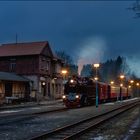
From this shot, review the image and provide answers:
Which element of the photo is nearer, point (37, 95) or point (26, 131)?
point (26, 131)

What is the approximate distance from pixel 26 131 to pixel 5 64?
1924 inches

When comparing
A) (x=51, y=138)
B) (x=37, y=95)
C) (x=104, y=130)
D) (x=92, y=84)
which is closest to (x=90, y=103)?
(x=92, y=84)

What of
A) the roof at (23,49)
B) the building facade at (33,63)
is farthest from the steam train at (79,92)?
the roof at (23,49)

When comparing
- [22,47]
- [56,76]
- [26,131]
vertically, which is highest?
[22,47]

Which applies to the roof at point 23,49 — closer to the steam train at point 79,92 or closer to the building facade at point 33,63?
the building facade at point 33,63

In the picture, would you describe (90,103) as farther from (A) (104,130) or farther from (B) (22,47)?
(A) (104,130)

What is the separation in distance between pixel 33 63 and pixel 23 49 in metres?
3.94

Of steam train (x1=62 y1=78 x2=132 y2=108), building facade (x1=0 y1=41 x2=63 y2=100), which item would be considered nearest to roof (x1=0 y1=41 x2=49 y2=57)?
building facade (x1=0 y1=41 x2=63 y2=100)

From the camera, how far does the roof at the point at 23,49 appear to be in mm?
64625

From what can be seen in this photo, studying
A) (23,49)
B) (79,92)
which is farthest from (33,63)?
(79,92)

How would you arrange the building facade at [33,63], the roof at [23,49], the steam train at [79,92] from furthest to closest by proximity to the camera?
the roof at [23,49]
the building facade at [33,63]
the steam train at [79,92]

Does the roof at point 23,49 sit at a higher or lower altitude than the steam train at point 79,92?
higher

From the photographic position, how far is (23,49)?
66.5 metres

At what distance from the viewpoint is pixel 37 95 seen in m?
61.6
